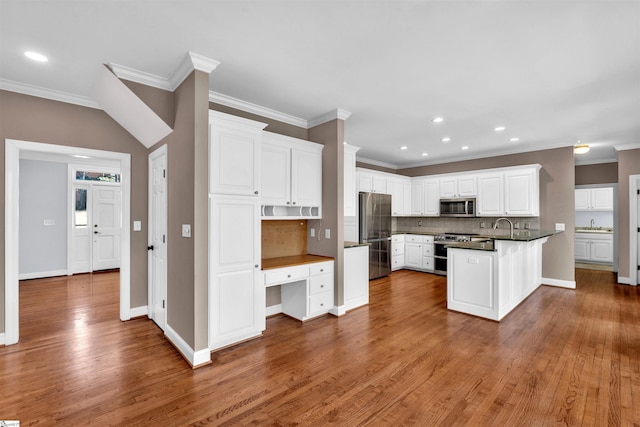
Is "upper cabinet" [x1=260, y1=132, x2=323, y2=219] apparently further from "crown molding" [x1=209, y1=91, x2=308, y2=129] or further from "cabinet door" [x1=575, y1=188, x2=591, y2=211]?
"cabinet door" [x1=575, y1=188, x2=591, y2=211]

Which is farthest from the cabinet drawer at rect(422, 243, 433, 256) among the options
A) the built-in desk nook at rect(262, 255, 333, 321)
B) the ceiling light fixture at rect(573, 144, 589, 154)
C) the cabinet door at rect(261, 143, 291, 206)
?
the cabinet door at rect(261, 143, 291, 206)

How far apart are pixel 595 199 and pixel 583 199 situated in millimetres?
237

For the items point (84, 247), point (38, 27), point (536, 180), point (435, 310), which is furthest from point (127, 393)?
point (536, 180)

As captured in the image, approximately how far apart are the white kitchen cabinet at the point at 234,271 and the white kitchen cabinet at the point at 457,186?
5123 millimetres

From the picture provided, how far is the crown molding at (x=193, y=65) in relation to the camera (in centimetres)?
249

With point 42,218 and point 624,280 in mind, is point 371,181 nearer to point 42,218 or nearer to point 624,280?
point 624,280

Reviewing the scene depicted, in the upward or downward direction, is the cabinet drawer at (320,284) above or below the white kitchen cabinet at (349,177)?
below

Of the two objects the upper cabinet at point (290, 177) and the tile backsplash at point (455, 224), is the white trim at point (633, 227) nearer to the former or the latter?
the tile backsplash at point (455, 224)

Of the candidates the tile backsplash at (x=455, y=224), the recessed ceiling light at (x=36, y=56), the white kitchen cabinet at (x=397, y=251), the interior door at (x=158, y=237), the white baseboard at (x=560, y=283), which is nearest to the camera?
the recessed ceiling light at (x=36, y=56)

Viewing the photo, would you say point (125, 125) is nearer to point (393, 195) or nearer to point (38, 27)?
point (38, 27)

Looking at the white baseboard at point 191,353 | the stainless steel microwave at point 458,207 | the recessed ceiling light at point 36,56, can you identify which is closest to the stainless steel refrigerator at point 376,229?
the stainless steel microwave at point 458,207

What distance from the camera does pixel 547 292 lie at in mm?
5113

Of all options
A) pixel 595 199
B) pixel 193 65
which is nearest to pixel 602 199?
pixel 595 199

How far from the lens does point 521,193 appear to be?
5.66 m
